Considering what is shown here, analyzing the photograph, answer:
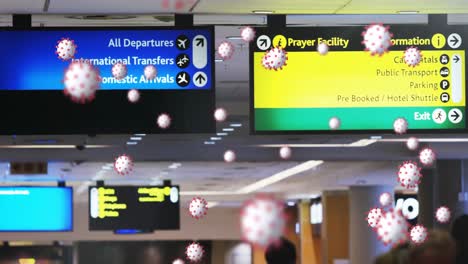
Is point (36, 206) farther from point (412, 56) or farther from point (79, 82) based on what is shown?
point (79, 82)

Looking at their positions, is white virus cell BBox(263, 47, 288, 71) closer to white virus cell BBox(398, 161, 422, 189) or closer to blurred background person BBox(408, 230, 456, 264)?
white virus cell BBox(398, 161, 422, 189)

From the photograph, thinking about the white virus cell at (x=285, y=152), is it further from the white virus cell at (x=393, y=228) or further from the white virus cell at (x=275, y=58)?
the white virus cell at (x=393, y=228)

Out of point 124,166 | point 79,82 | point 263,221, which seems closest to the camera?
point 263,221

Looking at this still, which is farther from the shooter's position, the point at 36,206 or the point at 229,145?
the point at 36,206

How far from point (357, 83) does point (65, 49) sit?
1697 millimetres

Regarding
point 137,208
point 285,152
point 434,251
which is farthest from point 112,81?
point 137,208

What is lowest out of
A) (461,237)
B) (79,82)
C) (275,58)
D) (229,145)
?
(461,237)

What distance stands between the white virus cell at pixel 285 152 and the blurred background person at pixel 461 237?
9.08 meters

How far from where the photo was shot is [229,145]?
1403 centimetres

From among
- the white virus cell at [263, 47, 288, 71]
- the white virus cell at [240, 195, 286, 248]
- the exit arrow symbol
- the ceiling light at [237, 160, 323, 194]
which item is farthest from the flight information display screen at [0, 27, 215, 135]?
the ceiling light at [237, 160, 323, 194]

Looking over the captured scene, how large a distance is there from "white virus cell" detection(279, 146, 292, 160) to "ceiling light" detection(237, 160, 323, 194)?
283 centimetres

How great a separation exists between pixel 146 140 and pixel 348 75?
693 centimetres

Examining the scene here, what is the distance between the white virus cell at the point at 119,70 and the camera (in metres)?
6.30

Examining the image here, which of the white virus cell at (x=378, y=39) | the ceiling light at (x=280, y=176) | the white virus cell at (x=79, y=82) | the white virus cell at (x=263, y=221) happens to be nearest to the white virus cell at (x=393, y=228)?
the white virus cell at (x=263, y=221)
